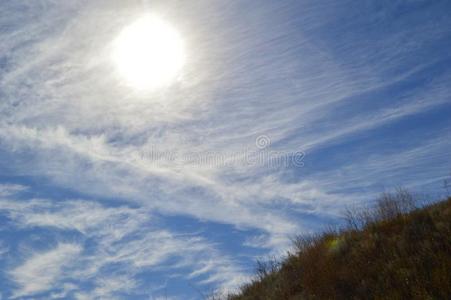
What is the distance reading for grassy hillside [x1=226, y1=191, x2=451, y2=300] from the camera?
28.2 ft

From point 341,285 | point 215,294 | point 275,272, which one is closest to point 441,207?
point 341,285

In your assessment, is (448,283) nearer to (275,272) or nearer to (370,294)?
(370,294)

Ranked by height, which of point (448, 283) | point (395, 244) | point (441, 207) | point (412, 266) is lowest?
point (448, 283)

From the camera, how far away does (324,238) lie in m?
14.3

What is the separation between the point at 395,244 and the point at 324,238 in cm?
387

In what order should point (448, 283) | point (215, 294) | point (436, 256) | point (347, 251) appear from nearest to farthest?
1. point (448, 283)
2. point (436, 256)
3. point (347, 251)
4. point (215, 294)

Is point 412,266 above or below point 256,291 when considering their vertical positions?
below

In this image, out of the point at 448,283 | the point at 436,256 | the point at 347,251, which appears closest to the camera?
the point at 448,283

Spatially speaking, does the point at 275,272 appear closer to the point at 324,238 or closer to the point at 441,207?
the point at 324,238

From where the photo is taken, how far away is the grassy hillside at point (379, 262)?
28.2ft

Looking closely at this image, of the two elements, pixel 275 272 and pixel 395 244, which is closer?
pixel 395 244

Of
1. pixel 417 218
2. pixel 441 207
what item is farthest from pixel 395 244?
pixel 441 207

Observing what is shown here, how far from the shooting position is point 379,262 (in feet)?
33.2

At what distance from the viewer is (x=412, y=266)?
917 centimetres
